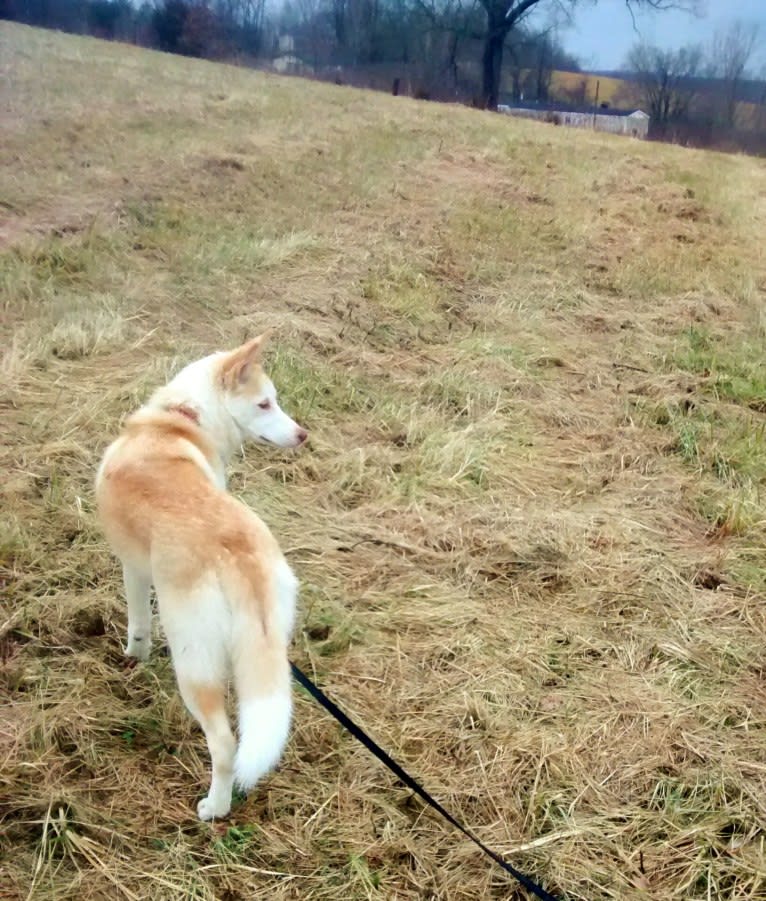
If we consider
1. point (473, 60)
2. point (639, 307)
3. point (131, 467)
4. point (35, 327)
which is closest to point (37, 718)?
point (131, 467)

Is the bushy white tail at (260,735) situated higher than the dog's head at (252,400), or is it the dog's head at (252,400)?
the dog's head at (252,400)

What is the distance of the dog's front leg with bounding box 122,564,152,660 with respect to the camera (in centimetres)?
283

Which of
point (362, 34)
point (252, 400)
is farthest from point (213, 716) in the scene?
point (362, 34)

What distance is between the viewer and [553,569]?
395cm

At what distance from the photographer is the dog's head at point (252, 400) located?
3.28 meters

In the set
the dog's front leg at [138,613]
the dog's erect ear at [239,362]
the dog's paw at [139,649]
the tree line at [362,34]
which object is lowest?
the dog's paw at [139,649]

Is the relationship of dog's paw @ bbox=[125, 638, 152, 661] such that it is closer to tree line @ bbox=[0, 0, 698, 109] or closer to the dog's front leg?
the dog's front leg

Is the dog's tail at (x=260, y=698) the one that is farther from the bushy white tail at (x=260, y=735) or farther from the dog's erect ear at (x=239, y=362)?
the dog's erect ear at (x=239, y=362)

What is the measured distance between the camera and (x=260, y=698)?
2213mm

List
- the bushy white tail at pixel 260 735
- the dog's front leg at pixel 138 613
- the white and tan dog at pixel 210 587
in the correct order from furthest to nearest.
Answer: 1. the dog's front leg at pixel 138 613
2. the white and tan dog at pixel 210 587
3. the bushy white tail at pixel 260 735

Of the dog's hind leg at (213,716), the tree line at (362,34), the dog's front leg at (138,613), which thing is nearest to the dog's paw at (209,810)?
the dog's hind leg at (213,716)

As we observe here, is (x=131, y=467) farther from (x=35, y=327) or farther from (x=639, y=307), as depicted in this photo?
(x=639, y=307)

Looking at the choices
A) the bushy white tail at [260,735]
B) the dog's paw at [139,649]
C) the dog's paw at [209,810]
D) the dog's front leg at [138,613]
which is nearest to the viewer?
the bushy white tail at [260,735]

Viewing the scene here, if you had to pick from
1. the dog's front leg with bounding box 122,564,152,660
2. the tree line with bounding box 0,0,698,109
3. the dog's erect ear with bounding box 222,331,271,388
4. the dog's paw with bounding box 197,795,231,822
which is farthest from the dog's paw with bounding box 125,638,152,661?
the tree line with bounding box 0,0,698,109
